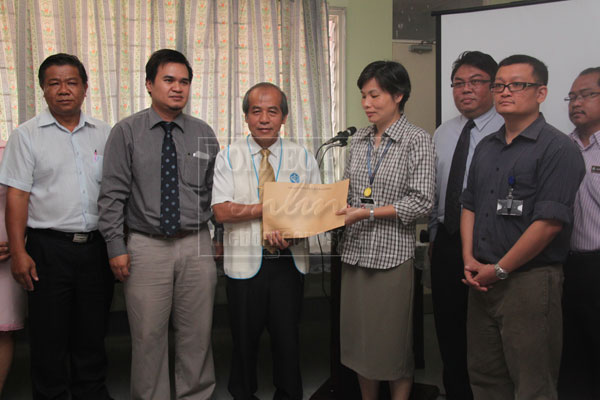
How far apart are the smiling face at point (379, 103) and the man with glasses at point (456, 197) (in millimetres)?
417

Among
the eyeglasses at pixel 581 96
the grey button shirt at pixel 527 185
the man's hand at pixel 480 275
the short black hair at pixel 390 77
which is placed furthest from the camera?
the eyeglasses at pixel 581 96

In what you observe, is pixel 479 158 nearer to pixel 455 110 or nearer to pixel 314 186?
pixel 455 110

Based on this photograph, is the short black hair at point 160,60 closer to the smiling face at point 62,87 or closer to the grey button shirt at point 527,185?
the smiling face at point 62,87

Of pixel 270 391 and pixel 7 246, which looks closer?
pixel 7 246

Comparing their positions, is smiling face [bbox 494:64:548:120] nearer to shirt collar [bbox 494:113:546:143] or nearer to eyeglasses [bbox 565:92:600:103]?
shirt collar [bbox 494:113:546:143]

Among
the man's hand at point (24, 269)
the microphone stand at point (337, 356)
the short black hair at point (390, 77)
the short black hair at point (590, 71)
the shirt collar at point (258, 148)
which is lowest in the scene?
the microphone stand at point (337, 356)

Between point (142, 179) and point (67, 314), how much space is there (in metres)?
0.76

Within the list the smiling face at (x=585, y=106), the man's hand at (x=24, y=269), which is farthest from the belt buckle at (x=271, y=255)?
the smiling face at (x=585, y=106)

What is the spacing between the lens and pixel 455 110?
2230mm

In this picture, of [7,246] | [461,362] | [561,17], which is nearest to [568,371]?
[461,362]

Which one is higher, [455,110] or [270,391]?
[455,110]

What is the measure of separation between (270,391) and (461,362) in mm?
1076

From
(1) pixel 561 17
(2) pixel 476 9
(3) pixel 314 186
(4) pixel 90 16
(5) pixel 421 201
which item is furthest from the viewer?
(4) pixel 90 16

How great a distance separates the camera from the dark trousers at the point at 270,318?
1991 mm
